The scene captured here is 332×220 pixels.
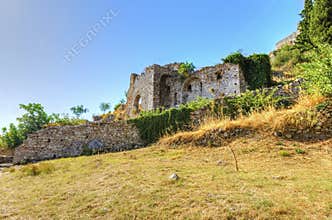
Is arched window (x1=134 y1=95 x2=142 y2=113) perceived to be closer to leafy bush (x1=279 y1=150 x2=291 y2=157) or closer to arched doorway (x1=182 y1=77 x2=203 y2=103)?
arched doorway (x1=182 y1=77 x2=203 y2=103)

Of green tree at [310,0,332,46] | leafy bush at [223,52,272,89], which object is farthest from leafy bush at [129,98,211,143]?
green tree at [310,0,332,46]

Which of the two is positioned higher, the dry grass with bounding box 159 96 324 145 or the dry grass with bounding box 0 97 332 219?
the dry grass with bounding box 159 96 324 145

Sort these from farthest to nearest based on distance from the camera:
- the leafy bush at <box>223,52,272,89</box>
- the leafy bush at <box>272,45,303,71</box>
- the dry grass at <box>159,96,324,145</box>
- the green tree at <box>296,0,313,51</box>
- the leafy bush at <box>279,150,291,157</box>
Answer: the leafy bush at <box>272,45,303,71</box> → the green tree at <box>296,0,313,51</box> → the leafy bush at <box>223,52,272,89</box> → the dry grass at <box>159,96,324,145</box> → the leafy bush at <box>279,150,291,157</box>

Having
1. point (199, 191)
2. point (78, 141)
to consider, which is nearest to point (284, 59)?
point (78, 141)

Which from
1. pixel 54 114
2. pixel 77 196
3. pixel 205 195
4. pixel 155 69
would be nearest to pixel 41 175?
pixel 77 196

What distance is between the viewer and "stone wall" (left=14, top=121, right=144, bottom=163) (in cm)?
1031

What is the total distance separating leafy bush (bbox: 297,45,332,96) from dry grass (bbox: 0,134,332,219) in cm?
179

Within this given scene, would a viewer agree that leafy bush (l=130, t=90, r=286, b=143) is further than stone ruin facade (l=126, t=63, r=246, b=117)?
No

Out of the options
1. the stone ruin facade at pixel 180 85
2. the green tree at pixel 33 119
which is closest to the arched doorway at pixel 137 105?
the stone ruin facade at pixel 180 85

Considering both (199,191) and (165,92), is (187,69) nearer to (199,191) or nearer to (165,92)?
(165,92)

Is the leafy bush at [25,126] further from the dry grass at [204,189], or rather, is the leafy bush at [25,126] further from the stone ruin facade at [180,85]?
the dry grass at [204,189]

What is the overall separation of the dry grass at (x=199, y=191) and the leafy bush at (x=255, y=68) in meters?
9.93

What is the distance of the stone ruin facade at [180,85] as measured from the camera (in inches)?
625

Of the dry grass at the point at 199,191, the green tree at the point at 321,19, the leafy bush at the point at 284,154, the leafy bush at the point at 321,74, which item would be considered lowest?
the dry grass at the point at 199,191
